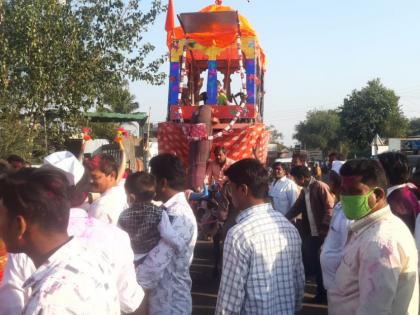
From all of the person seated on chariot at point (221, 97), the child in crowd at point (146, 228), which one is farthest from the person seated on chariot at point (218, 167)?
the child in crowd at point (146, 228)

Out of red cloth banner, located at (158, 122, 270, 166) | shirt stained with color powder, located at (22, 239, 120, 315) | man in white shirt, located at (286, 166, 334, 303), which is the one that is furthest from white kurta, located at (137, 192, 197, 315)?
red cloth banner, located at (158, 122, 270, 166)

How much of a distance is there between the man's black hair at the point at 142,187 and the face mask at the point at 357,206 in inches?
54.2

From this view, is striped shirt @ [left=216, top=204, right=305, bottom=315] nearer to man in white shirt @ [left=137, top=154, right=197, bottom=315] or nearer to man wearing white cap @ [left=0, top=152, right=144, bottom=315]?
man wearing white cap @ [left=0, top=152, right=144, bottom=315]

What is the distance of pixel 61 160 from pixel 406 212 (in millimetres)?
2751

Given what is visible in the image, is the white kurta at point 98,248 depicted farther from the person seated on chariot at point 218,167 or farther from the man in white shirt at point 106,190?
the person seated on chariot at point 218,167

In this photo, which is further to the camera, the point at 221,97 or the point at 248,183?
the point at 221,97

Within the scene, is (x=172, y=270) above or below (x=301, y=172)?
below

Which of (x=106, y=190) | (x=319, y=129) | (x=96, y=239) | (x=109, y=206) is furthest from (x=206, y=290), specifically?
(x=319, y=129)

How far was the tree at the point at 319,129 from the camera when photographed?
75.1m

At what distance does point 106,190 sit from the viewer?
4246mm

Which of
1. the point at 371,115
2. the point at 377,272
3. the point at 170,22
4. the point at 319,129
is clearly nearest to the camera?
the point at 377,272

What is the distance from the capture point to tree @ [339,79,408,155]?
138ft

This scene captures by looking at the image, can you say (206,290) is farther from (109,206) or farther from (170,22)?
(170,22)

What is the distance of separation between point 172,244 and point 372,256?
133 cm
